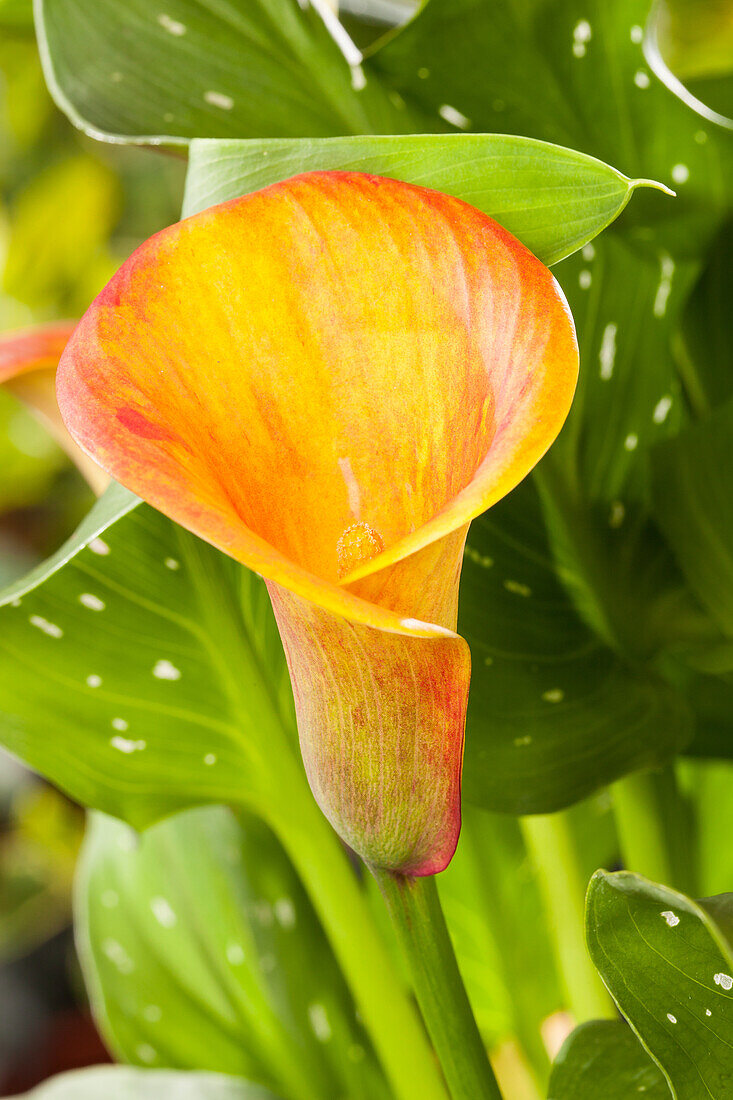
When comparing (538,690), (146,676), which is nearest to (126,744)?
(146,676)

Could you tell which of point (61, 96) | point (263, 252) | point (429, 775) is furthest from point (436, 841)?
point (61, 96)

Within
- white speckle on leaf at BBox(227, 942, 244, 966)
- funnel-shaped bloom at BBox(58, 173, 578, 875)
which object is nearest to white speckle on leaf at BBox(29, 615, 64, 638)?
funnel-shaped bloom at BBox(58, 173, 578, 875)

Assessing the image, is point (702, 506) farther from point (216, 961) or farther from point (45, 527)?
point (45, 527)

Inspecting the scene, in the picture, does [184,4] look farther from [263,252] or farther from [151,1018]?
[151,1018]

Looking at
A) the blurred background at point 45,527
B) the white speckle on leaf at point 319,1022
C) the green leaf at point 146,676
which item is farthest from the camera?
the blurred background at point 45,527

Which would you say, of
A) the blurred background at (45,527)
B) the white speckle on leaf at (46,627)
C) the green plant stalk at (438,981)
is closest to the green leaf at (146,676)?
the white speckle on leaf at (46,627)

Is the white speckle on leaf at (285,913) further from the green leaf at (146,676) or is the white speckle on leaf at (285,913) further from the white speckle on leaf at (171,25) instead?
the white speckle on leaf at (171,25)

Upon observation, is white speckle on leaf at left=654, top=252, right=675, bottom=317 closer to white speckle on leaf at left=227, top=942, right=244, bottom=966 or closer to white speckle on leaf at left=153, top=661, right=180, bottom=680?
white speckle on leaf at left=153, top=661, right=180, bottom=680
